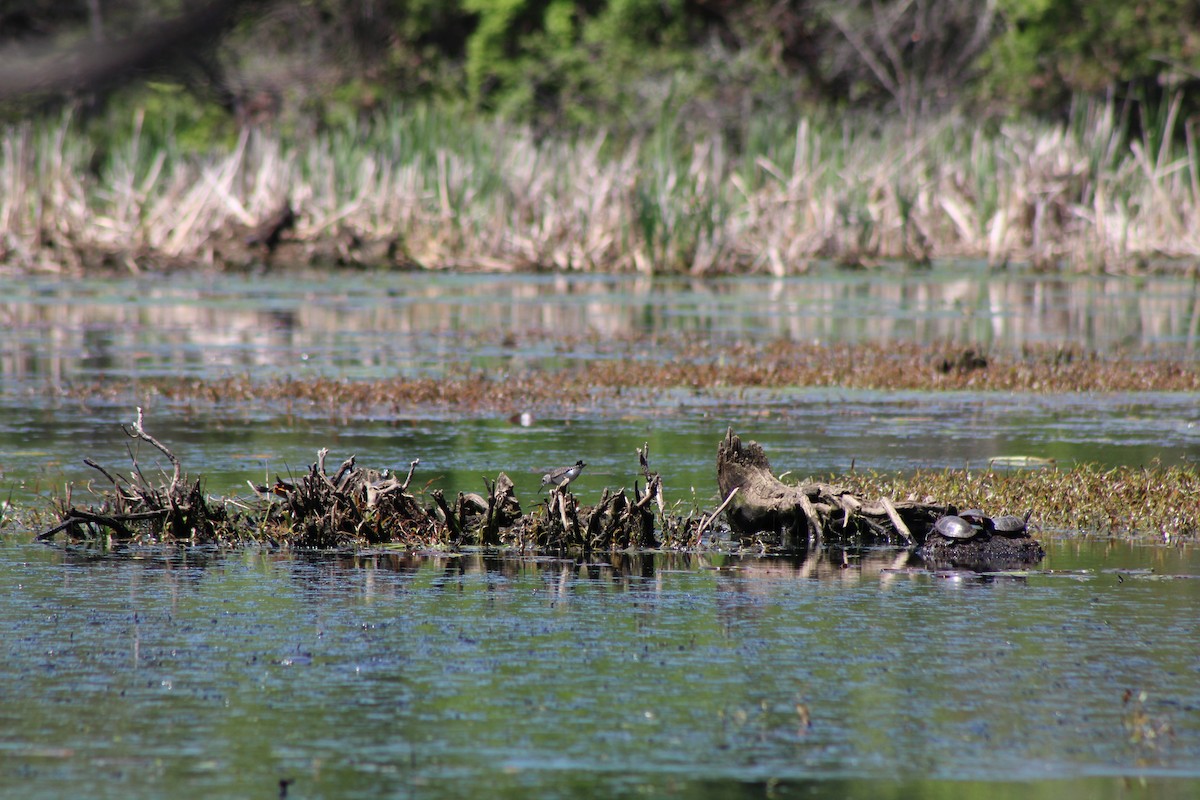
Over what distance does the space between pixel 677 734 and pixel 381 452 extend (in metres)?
6.52

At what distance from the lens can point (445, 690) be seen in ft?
19.8

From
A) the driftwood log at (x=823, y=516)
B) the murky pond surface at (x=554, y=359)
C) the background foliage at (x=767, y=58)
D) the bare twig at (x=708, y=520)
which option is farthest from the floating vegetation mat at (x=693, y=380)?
the background foliage at (x=767, y=58)

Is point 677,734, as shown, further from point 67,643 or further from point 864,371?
point 864,371

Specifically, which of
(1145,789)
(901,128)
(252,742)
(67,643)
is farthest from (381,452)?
(901,128)

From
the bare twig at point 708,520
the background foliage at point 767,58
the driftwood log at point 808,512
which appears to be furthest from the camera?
the background foliage at point 767,58

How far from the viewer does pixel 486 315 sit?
76.6 feet

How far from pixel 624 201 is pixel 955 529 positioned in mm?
20396

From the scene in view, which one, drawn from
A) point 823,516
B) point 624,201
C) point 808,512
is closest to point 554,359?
point 823,516

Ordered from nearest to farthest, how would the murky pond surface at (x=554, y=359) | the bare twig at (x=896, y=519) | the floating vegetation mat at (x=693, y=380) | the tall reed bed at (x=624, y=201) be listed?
1. the bare twig at (x=896, y=519)
2. the murky pond surface at (x=554, y=359)
3. the floating vegetation mat at (x=693, y=380)
4. the tall reed bed at (x=624, y=201)

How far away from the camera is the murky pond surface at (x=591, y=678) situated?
5164mm

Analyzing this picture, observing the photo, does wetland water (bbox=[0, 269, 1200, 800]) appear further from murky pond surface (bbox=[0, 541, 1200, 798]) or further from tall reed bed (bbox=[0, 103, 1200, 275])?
tall reed bed (bbox=[0, 103, 1200, 275])

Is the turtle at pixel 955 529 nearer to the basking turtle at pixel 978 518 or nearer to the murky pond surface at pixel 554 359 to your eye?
the basking turtle at pixel 978 518

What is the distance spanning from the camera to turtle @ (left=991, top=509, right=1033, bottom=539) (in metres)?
8.61

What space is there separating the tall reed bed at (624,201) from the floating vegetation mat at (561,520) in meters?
19.3
